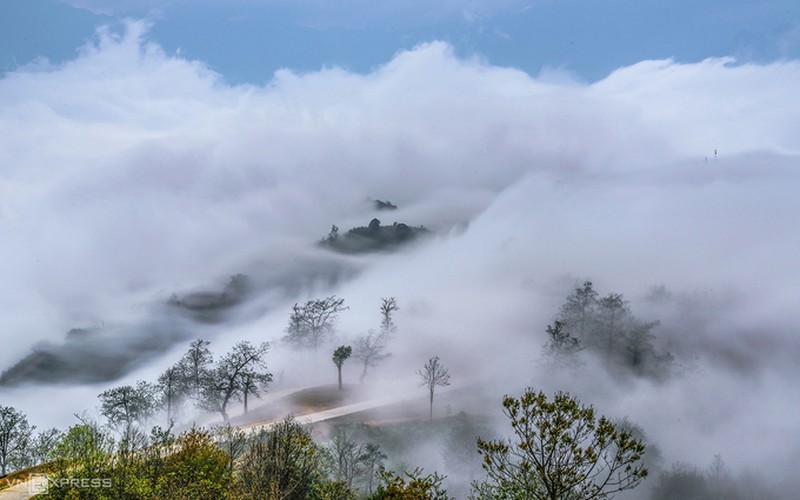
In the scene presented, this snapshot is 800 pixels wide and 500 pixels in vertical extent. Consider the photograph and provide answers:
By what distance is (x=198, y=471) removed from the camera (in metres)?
41.9

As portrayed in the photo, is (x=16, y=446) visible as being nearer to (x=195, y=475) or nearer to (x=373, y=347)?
(x=195, y=475)

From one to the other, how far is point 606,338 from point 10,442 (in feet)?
422

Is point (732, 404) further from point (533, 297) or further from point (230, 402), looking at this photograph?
point (230, 402)

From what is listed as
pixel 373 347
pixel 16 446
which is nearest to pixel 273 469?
pixel 16 446

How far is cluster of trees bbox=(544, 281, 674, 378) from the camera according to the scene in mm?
125188

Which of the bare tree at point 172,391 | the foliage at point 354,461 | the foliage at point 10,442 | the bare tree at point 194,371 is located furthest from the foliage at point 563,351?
the foliage at point 10,442

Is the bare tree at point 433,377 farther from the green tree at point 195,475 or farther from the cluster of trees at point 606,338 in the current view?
the green tree at point 195,475

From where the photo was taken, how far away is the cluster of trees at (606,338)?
125188 mm

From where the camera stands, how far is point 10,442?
308 ft

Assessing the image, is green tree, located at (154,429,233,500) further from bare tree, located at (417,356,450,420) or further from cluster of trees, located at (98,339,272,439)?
bare tree, located at (417,356,450,420)

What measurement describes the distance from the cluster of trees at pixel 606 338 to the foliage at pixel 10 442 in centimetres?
10312

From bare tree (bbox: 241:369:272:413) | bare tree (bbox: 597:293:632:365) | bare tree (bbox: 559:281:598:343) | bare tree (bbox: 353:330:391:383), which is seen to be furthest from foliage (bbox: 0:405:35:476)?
bare tree (bbox: 597:293:632:365)

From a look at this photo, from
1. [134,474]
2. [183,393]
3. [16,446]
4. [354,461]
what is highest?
[183,393]

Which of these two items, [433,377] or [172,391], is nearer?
[172,391]
